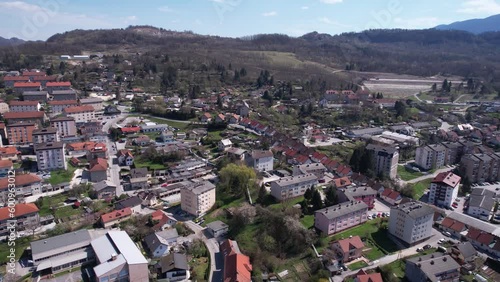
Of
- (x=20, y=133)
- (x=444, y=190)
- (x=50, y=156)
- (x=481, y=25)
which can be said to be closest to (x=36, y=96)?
(x=20, y=133)

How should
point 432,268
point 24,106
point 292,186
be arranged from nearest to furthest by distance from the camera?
point 432,268, point 292,186, point 24,106

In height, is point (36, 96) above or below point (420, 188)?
above

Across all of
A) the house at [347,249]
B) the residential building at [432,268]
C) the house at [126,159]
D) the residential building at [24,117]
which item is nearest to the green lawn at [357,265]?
the house at [347,249]

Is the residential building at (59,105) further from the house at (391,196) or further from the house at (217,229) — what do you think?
the house at (391,196)

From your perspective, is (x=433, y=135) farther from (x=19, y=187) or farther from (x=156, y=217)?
(x=19, y=187)

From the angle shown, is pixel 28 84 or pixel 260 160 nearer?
pixel 260 160

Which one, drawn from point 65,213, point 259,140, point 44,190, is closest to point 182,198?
point 65,213

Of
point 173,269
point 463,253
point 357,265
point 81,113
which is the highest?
point 81,113

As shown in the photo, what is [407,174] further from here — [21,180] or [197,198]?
[21,180]
